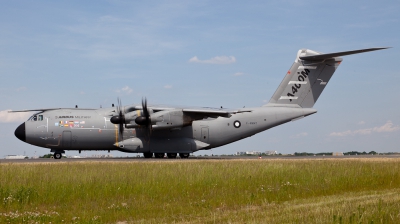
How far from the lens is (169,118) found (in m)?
35.8

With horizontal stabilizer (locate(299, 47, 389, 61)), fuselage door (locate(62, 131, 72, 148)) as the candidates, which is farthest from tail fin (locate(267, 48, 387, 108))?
fuselage door (locate(62, 131, 72, 148))

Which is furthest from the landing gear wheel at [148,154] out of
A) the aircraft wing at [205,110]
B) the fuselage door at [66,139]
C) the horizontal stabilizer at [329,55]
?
the horizontal stabilizer at [329,55]

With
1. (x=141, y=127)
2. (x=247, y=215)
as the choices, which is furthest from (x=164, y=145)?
(x=247, y=215)

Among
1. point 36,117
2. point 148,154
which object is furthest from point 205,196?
point 36,117

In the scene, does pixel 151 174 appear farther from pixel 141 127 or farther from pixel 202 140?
pixel 202 140

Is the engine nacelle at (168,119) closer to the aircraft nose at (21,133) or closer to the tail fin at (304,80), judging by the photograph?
the tail fin at (304,80)

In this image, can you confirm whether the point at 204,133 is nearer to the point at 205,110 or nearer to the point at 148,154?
the point at 205,110

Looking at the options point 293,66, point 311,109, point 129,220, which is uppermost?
point 293,66

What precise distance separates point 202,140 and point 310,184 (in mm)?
21572

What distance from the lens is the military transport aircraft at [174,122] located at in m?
36.0

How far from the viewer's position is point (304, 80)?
3894 cm

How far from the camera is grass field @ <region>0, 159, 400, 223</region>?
37.7 ft

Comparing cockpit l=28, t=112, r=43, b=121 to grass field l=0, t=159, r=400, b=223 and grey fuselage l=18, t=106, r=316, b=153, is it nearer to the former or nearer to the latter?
grey fuselage l=18, t=106, r=316, b=153

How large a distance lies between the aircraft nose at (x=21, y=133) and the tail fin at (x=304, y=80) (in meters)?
19.7
